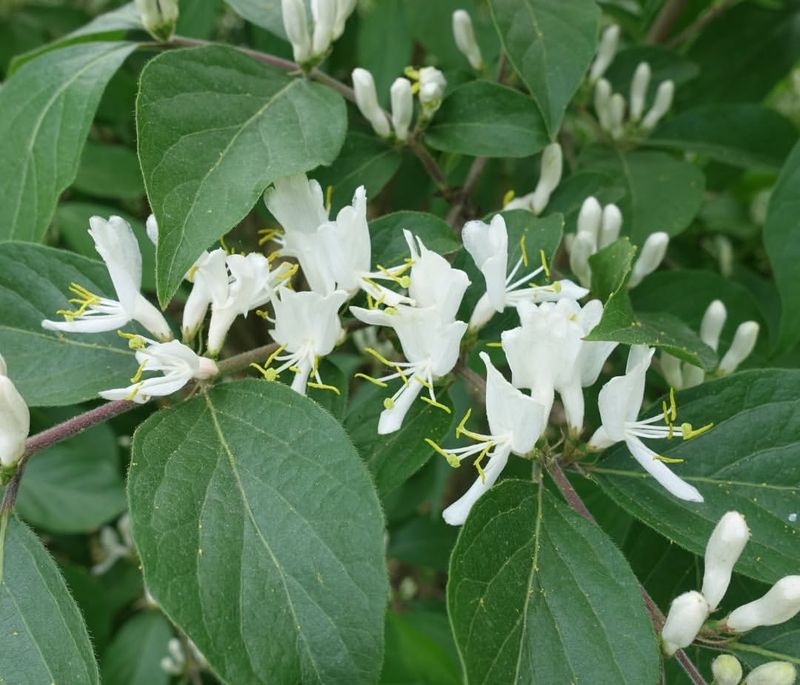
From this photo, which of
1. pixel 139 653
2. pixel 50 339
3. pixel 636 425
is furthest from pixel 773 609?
pixel 139 653

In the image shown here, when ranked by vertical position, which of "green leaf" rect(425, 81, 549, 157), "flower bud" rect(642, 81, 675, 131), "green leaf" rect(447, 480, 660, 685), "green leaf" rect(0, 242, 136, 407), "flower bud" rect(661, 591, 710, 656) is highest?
"green leaf" rect(425, 81, 549, 157)

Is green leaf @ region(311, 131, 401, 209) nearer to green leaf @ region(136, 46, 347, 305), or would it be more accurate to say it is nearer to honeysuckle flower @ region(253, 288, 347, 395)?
green leaf @ region(136, 46, 347, 305)

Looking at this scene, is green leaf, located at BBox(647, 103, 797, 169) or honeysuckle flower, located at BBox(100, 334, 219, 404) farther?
green leaf, located at BBox(647, 103, 797, 169)

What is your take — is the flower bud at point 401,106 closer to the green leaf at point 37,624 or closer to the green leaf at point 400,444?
the green leaf at point 400,444

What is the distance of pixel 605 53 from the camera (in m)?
1.28

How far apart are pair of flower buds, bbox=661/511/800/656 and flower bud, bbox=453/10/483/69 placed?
73 centimetres

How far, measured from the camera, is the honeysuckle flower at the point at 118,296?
0.76m

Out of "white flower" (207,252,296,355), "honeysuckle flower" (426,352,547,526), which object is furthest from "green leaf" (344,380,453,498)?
"white flower" (207,252,296,355)

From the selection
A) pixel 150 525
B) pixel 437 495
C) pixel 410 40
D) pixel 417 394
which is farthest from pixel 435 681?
pixel 410 40

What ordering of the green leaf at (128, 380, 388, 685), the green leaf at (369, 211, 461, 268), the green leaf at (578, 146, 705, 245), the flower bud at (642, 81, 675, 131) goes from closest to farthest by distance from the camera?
the green leaf at (128, 380, 388, 685), the green leaf at (369, 211, 461, 268), the green leaf at (578, 146, 705, 245), the flower bud at (642, 81, 675, 131)

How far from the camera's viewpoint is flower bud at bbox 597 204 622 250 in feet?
3.14

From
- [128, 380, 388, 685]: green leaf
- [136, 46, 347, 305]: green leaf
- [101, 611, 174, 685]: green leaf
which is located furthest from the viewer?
[101, 611, 174, 685]: green leaf

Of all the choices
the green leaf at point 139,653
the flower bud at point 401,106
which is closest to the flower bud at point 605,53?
the flower bud at point 401,106

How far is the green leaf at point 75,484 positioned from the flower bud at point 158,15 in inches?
33.3
